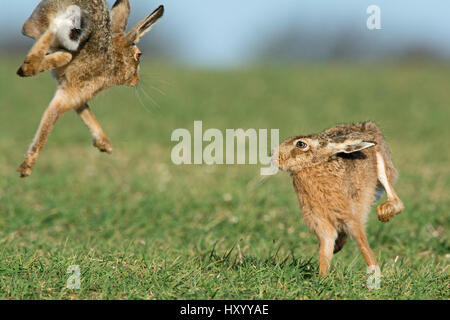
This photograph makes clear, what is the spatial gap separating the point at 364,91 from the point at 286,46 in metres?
21.4

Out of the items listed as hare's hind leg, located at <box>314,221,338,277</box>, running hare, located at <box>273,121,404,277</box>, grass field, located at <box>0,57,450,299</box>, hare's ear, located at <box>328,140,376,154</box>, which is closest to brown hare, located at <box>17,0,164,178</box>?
grass field, located at <box>0,57,450,299</box>

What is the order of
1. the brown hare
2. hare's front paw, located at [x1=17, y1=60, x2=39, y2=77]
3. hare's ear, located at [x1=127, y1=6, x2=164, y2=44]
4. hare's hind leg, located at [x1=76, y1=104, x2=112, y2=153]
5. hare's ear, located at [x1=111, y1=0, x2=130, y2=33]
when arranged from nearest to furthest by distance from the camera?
hare's front paw, located at [x1=17, y1=60, x2=39, y2=77], the brown hare, hare's ear, located at [x1=127, y1=6, x2=164, y2=44], hare's ear, located at [x1=111, y1=0, x2=130, y2=33], hare's hind leg, located at [x1=76, y1=104, x2=112, y2=153]

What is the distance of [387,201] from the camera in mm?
4508

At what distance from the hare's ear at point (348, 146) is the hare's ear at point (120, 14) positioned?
1715mm

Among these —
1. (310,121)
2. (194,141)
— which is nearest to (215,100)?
(310,121)

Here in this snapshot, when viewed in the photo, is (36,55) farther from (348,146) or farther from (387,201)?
(387,201)

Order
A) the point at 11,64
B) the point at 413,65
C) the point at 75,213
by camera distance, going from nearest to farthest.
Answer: the point at 75,213
the point at 11,64
the point at 413,65

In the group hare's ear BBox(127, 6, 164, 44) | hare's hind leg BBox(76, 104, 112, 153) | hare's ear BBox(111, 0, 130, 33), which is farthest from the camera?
hare's hind leg BBox(76, 104, 112, 153)

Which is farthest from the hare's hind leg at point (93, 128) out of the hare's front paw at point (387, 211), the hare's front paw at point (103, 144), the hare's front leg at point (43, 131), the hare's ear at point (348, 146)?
the hare's front paw at point (387, 211)

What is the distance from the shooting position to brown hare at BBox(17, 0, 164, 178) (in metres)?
4.09

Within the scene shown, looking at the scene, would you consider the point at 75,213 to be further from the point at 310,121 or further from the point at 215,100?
the point at 215,100

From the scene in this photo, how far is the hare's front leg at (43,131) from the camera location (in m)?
4.17

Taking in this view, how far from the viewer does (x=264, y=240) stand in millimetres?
6758

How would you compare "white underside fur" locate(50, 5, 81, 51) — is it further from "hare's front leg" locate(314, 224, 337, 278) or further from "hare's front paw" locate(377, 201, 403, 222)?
"hare's front paw" locate(377, 201, 403, 222)
